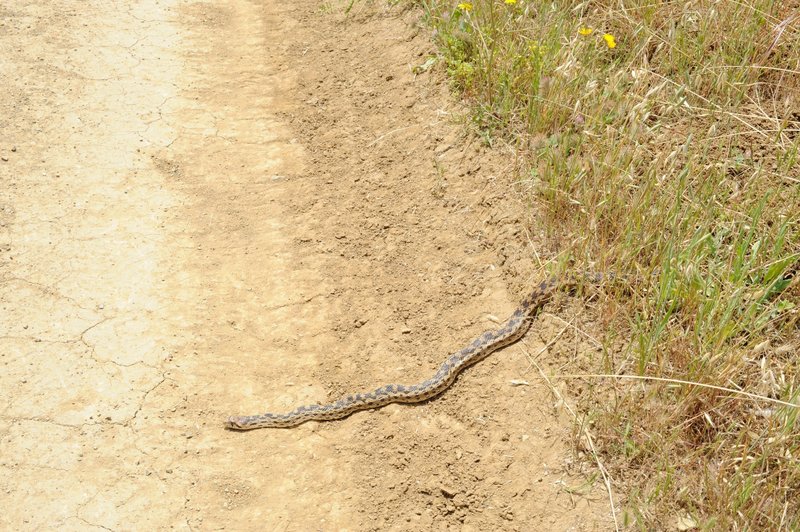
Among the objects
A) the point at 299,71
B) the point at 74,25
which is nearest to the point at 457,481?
the point at 299,71

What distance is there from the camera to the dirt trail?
4.77 m

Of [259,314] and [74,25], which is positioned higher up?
[74,25]

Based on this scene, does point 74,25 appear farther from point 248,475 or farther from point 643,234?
point 643,234

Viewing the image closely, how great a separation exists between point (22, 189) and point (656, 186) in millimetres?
5680

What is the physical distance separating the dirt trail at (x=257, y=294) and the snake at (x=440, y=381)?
9 centimetres

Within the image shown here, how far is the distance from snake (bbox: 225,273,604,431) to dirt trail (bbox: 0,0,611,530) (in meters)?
0.09

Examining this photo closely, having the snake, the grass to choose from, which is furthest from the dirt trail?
the grass

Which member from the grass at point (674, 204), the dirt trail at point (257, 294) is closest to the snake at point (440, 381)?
the dirt trail at point (257, 294)

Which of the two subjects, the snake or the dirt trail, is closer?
the dirt trail

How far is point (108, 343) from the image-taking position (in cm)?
576

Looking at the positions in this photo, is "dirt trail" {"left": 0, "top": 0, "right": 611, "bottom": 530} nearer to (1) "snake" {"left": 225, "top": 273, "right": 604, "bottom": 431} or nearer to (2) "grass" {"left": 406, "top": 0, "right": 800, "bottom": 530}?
(1) "snake" {"left": 225, "top": 273, "right": 604, "bottom": 431}

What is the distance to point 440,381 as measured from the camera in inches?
210

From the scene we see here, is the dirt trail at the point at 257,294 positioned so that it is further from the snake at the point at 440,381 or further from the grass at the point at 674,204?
the grass at the point at 674,204

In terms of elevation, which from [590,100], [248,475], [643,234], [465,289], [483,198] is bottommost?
[248,475]
